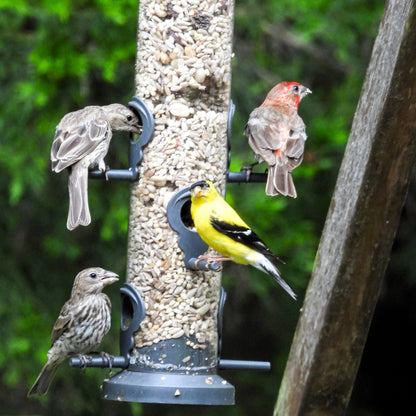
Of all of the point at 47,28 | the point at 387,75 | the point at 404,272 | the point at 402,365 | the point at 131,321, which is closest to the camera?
the point at 387,75

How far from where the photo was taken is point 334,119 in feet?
24.5

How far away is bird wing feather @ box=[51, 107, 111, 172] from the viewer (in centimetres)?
478

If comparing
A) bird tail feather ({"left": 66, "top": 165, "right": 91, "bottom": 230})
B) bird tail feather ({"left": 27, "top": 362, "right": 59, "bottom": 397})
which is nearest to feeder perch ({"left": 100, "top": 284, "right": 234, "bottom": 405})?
bird tail feather ({"left": 66, "top": 165, "right": 91, "bottom": 230})

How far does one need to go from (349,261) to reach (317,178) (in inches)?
196

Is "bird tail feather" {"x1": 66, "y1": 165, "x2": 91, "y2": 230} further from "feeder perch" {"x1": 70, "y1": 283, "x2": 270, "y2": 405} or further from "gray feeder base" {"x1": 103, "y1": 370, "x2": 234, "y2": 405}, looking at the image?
"gray feeder base" {"x1": 103, "y1": 370, "x2": 234, "y2": 405}

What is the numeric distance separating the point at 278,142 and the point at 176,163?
69 cm

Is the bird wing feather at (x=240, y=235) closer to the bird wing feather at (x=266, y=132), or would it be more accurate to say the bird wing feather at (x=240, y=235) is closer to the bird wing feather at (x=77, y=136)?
the bird wing feather at (x=266, y=132)

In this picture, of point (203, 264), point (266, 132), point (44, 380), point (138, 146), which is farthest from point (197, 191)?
point (44, 380)

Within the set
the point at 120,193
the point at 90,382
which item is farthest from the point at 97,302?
the point at 90,382

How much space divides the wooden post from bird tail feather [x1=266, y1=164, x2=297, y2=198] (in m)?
1.61

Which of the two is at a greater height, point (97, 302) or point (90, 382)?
point (97, 302)

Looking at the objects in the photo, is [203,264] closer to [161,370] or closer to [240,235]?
[240,235]

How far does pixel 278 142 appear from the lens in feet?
16.2

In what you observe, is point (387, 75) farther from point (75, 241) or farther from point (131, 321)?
point (75, 241)
